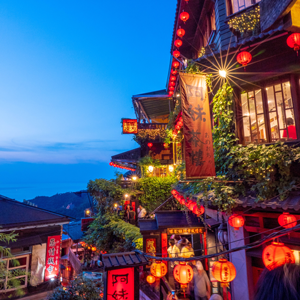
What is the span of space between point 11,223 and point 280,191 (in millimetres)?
11604

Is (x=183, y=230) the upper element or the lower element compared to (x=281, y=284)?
lower

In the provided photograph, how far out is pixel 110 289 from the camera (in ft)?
19.9

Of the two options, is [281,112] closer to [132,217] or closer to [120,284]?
[120,284]

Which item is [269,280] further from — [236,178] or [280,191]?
[236,178]

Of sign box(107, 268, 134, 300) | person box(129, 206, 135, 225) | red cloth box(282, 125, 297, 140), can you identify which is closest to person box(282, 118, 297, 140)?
red cloth box(282, 125, 297, 140)

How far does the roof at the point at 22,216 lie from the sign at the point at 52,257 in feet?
3.39

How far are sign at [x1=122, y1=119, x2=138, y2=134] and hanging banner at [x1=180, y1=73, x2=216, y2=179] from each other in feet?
55.5

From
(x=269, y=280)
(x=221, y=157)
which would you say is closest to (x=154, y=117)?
(x=221, y=157)

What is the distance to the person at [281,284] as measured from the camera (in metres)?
1.49

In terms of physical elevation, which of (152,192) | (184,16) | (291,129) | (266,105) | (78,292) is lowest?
(78,292)

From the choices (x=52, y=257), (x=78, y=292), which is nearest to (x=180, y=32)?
(x=78, y=292)

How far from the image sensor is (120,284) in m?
6.17

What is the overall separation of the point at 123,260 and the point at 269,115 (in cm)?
735

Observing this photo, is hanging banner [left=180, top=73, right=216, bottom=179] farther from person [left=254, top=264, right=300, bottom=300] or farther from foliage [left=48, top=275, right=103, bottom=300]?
foliage [left=48, top=275, right=103, bottom=300]
